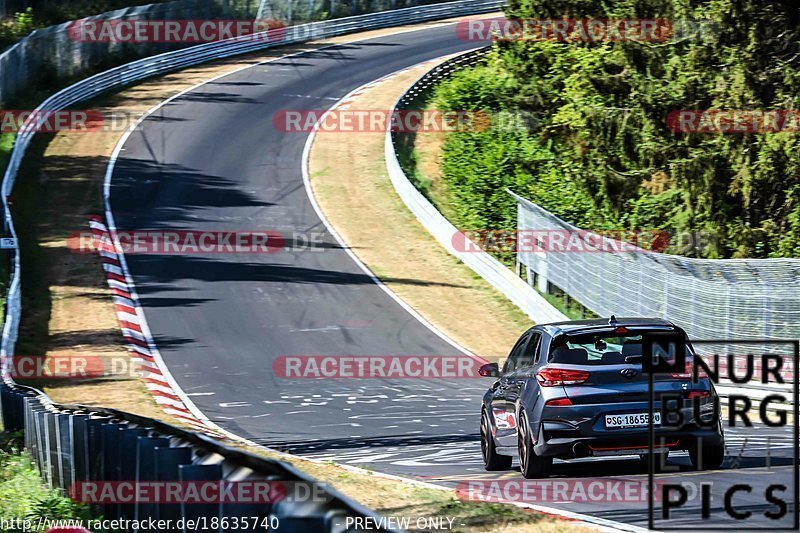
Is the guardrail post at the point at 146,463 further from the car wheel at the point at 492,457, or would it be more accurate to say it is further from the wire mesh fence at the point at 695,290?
the wire mesh fence at the point at 695,290

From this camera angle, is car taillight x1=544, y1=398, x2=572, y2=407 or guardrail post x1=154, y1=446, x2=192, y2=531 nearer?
guardrail post x1=154, y1=446, x2=192, y2=531

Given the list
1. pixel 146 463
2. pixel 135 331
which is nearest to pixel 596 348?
pixel 146 463

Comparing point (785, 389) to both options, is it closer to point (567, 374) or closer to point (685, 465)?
point (685, 465)

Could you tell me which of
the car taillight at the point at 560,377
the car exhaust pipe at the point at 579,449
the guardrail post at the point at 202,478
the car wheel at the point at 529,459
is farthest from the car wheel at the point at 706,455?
the guardrail post at the point at 202,478

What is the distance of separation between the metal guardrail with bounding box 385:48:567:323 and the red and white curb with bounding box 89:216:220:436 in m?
8.64

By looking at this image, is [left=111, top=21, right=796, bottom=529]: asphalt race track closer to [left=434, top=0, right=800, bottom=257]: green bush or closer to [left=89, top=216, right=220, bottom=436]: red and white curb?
[left=89, top=216, right=220, bottom=436]: red and white curb

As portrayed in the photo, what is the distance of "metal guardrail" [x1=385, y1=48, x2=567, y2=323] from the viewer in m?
27.6

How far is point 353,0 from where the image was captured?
7225cm

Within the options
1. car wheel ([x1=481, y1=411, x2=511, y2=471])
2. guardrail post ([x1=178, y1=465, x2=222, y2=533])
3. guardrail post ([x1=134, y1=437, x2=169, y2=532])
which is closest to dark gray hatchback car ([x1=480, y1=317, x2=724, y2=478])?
car wheel ([x1=481, y1=411, x2=511, y2=471])

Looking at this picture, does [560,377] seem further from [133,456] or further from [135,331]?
[135,331]

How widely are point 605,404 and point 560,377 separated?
0.51 m

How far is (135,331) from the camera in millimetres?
26688

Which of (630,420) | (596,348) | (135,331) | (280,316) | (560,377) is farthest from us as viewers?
(280,316)

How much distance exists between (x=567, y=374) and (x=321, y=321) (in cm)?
1699
